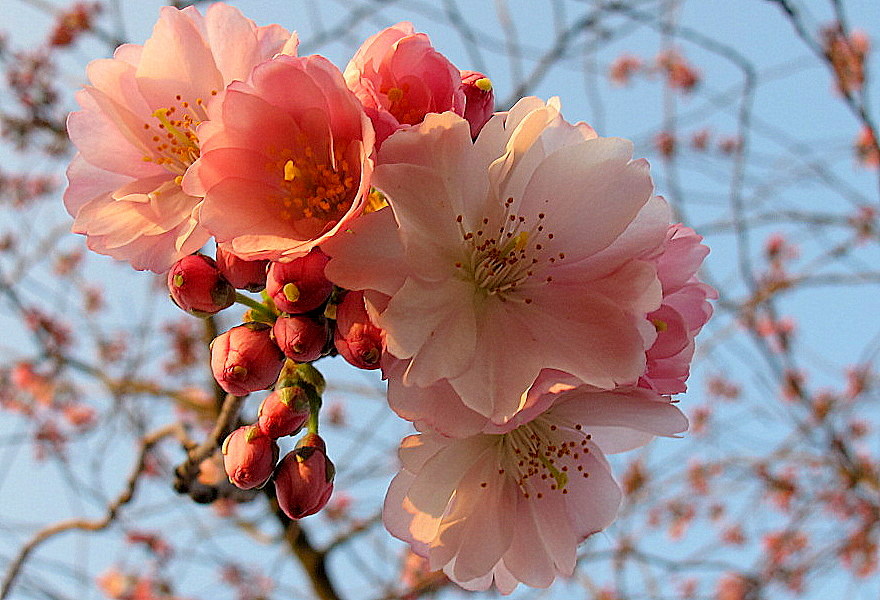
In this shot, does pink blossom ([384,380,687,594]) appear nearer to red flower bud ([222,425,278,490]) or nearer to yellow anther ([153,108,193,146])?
red flower bud ([222,425,278,490])

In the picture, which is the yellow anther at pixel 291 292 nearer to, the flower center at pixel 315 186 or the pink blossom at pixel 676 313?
the flower center at pixel 315 186

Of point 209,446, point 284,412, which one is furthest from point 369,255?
point 209,446

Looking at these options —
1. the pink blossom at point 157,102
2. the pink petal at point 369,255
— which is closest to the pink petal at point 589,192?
the pink petal at point 369,255

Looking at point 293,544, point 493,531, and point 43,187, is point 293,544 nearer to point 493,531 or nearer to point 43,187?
point 493,531

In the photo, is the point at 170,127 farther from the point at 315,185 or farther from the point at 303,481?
the point at 303,481

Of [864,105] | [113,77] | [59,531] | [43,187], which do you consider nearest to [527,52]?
[864,105]

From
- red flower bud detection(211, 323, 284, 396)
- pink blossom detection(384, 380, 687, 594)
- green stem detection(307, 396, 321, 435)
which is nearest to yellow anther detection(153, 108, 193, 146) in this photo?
red flower bud detection(211, 323, 284, 396)
